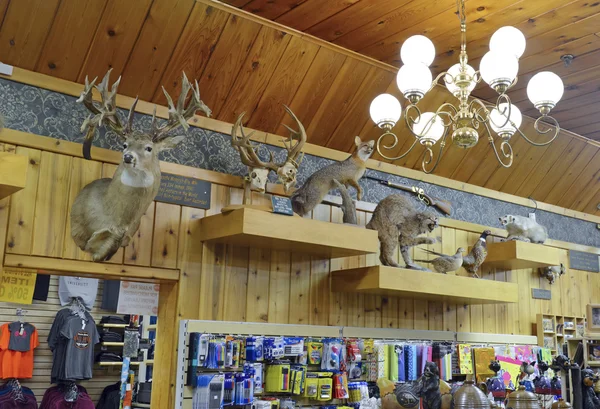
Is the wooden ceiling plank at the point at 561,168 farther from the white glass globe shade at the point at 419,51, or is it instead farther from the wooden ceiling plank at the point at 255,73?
the white glass globe shade at the point at 419,51

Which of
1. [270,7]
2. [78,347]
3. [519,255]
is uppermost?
[270,7]

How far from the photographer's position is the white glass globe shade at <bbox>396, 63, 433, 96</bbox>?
319cm

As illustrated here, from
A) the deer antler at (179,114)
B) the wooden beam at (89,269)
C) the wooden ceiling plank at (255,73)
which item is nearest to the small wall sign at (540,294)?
the wooden ceiling plank at (255,73)

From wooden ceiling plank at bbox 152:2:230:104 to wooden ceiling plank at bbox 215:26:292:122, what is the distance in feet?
0.50

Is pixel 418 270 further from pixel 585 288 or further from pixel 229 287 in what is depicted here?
pixel 585 288

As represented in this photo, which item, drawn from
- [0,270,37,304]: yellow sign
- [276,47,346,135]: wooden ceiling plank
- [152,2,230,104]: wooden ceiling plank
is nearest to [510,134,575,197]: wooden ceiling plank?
[276,47,346,135]: wooden ceiling plank

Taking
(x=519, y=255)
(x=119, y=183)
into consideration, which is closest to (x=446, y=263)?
(x=519, y=255)

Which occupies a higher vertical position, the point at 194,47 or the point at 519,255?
the point at 194,47

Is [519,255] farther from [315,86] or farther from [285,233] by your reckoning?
[285,233]

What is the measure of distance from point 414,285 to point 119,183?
2224 millimetres

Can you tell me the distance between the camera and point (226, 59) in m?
4.32

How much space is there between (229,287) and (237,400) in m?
0.72

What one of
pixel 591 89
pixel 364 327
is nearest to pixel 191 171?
pixel 364 327

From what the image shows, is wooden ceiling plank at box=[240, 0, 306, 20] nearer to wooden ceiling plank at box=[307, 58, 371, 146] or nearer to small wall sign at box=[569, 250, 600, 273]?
wooden ceiling plank at box=[307, 58, 371, 146]
